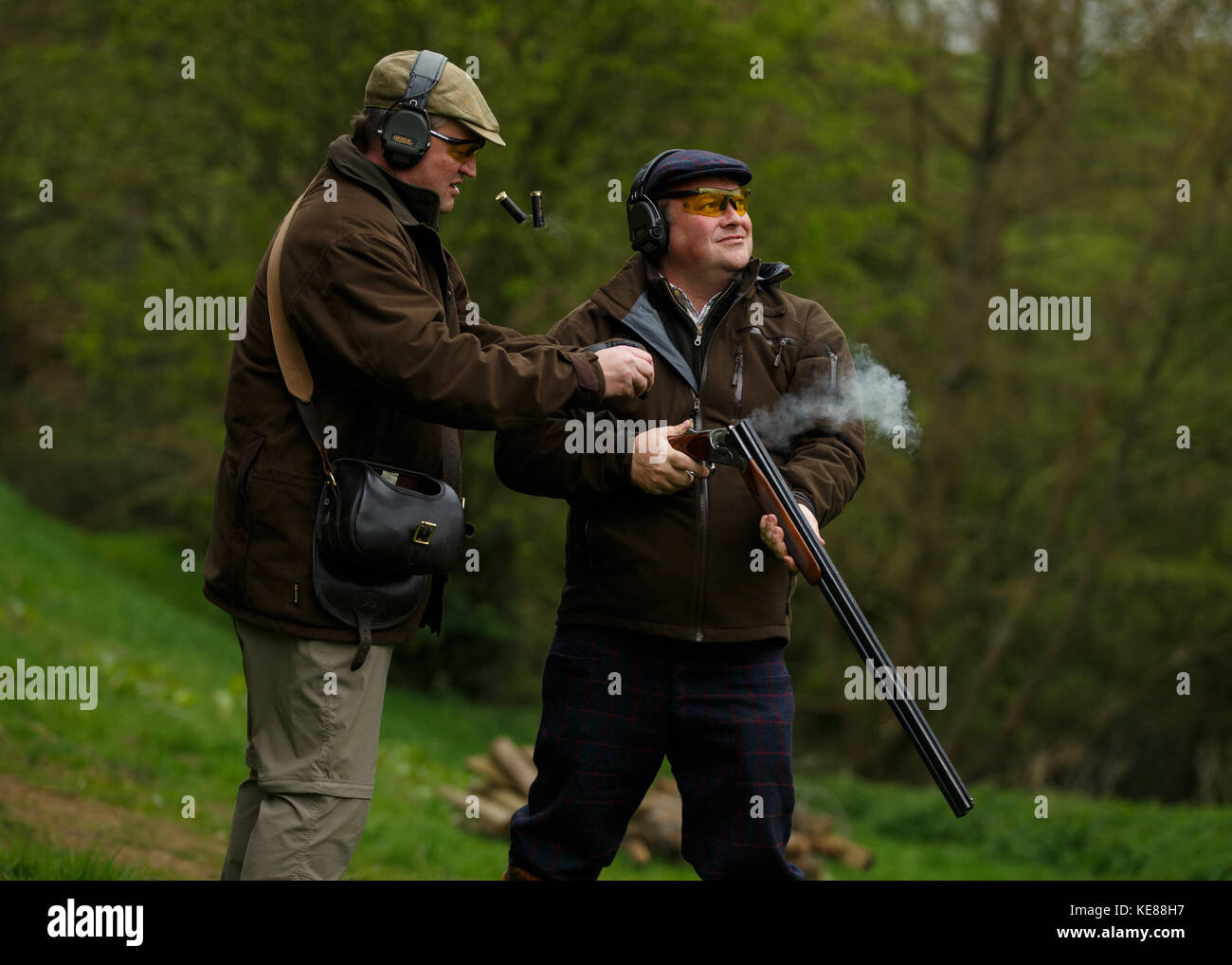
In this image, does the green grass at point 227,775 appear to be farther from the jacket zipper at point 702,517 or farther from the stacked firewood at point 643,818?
the jacket zipper at point 702,517

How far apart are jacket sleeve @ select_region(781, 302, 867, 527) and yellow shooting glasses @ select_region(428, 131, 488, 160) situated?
3.59ft

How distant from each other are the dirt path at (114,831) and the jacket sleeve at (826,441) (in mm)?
2674

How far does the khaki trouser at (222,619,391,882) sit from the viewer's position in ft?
10.8

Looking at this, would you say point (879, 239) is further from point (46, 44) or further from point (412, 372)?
point (412, 372)

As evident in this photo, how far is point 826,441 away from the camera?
3.96 metres

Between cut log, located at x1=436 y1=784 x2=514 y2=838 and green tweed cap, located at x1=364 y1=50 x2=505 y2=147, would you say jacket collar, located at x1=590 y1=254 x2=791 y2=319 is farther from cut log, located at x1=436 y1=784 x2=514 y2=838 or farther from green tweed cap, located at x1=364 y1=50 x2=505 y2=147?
cut log, located at x1=436 y1=784 x2=514 y2=838

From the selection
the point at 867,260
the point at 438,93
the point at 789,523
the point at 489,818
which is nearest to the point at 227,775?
the point at 489,818

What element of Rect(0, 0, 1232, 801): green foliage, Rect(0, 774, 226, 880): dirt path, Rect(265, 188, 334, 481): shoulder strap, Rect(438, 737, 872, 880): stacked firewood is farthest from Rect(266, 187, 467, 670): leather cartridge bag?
Rect(0, 0, 1232, 801): green foliage

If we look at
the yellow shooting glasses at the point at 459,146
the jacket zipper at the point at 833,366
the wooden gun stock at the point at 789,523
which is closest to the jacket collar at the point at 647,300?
the jacket zipper at the point at 833,366

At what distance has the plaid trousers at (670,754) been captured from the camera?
12.2ft

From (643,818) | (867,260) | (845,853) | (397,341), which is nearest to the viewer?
(397,341)

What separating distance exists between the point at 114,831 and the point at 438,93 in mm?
3296

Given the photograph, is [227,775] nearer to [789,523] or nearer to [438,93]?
[789,523]
